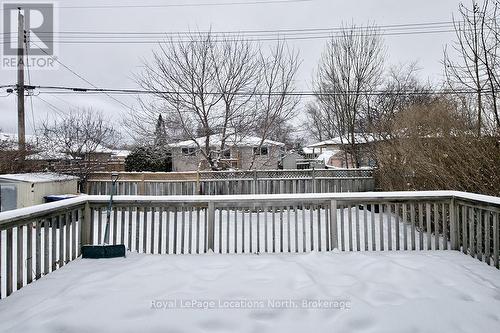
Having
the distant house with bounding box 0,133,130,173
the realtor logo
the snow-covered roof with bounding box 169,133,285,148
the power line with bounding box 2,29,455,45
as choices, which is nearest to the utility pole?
the realtor logo

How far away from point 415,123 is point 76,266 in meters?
6.93

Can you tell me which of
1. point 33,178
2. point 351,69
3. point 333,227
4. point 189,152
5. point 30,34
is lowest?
point 333,227

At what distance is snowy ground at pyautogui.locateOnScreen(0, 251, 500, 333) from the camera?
2.21 meters

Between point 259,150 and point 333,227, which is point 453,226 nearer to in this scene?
point 333,227

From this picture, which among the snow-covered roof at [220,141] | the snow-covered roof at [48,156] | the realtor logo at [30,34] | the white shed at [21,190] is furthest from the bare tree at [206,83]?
the white shed at [21,190]

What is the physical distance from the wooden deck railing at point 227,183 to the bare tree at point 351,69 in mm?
4001

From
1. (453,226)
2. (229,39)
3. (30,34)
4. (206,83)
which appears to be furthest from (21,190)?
(453,226)

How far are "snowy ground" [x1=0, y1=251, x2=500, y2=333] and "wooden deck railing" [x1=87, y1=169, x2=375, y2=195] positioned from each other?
221 inches

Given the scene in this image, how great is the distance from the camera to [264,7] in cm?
1320

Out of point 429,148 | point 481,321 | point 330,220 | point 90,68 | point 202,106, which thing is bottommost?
point 481,321

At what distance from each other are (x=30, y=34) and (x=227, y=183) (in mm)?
9106

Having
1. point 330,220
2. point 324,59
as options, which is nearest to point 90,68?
point 324,59

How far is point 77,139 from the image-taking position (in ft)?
37.7

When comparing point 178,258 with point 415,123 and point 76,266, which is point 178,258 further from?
point 415,123
